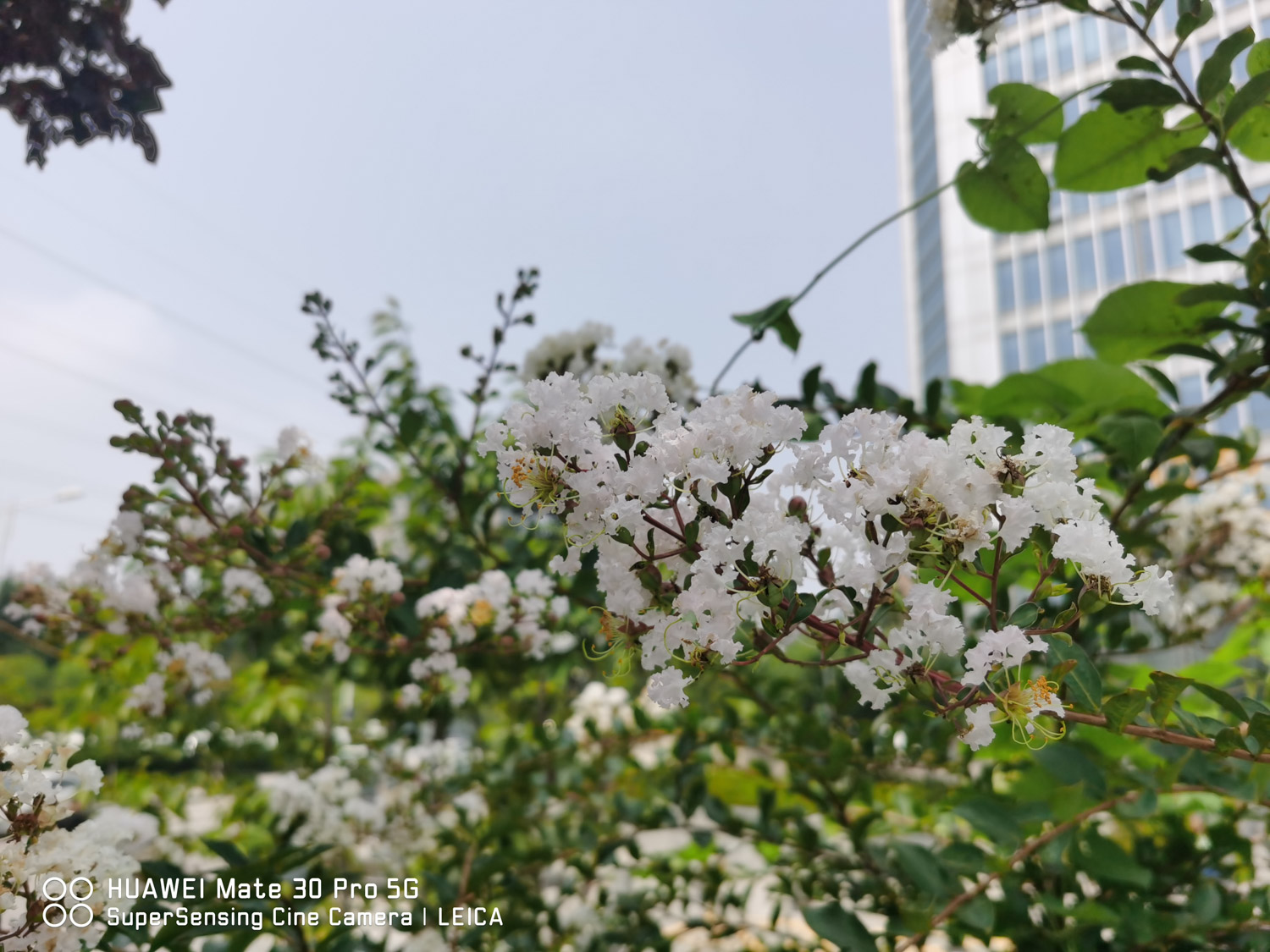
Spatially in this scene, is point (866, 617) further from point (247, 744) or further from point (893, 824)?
point (247, 744)

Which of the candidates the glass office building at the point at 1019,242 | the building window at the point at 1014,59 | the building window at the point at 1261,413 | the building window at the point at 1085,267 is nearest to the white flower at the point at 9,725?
the glass office building at the point at 1019,242

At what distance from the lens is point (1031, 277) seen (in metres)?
18.2

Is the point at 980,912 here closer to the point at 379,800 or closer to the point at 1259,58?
the point at 1259,58

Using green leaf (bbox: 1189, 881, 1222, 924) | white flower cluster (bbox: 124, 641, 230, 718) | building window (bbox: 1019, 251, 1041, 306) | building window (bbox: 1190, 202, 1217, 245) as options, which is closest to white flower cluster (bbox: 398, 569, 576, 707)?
white flower cluster (bbox: 124, 641, 230, 718)

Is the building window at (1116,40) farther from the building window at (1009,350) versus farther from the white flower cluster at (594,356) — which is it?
the white flower cluster at (594,356)

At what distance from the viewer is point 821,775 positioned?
1.08m

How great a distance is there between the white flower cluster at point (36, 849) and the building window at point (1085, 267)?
19.5 meters

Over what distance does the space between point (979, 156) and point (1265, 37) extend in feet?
0.75

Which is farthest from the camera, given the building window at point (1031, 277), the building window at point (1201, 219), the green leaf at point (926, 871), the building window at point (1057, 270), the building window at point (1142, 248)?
the building window at point (1031, 277)

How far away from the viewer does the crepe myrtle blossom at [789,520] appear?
40cm

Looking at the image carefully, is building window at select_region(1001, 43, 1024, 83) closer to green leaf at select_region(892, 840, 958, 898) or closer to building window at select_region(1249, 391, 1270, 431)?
building window at select_region(1249, 391, 1270, 431)

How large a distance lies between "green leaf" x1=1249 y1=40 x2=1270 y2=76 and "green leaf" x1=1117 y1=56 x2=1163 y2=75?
2.4 inches

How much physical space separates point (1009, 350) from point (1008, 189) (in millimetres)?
19666

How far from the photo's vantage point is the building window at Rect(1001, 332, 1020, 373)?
723 inches
